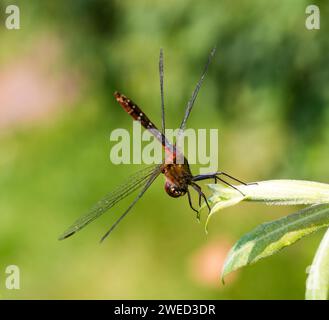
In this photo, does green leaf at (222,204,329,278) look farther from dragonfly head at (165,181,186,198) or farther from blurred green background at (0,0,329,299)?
blurred green background at (0,0,329,299)

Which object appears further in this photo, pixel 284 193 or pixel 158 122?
pixel 158 122

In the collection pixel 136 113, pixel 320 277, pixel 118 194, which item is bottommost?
pixel 320 277

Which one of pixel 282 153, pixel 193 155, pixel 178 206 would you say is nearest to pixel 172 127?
pixel 178 206

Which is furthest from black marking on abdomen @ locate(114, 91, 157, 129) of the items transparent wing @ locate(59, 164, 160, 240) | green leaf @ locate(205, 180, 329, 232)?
green leaf @ locate(205, 180, 329, 232)

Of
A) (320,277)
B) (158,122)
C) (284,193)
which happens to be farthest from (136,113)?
(158,122)

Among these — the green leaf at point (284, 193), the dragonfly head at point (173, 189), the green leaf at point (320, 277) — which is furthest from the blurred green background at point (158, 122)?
the green leaf at point (320, 277)

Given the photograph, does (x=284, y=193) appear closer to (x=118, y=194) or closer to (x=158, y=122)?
(x=118, y=194)
